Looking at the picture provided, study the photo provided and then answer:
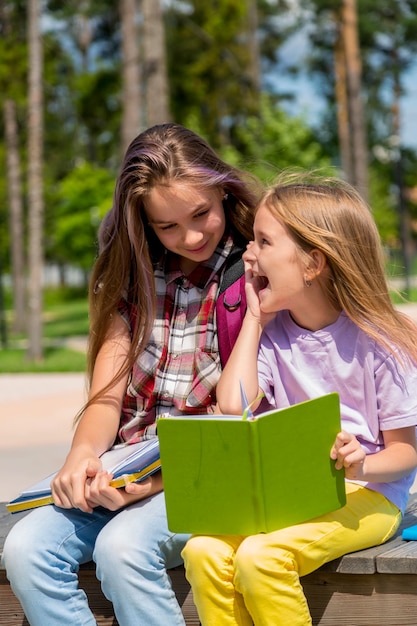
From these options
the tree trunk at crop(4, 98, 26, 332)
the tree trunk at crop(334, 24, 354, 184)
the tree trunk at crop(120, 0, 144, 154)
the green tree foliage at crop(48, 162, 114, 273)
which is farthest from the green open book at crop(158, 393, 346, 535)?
the tree trunk at crop(334, 24, 354, 184)

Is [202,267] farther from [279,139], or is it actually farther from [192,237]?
[279,139]

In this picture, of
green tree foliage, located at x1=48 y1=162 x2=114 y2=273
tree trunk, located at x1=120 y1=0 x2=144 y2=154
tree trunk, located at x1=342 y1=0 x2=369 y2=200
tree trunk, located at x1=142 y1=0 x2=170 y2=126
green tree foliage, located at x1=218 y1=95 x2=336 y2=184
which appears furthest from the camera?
green tree foliage, located at x1=48 y1=162 x2=114 y2=273

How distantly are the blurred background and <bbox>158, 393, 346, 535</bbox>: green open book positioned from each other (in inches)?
52.1

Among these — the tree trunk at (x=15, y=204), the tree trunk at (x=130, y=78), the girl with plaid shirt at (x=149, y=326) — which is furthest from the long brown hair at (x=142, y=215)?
the tree trunk at (x=15, y=204)

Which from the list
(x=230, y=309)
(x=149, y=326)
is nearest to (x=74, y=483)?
(x=149, y=326)

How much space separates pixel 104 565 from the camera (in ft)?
8.02

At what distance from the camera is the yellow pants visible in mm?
2244

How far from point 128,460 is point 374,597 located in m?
0.74

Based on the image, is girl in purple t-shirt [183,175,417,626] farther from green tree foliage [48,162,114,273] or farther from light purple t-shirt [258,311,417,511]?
green tree foliage [48,162,114,273]

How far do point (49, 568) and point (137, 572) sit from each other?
0.25m

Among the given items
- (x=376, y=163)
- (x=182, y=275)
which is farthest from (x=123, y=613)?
(x=376, y=163)

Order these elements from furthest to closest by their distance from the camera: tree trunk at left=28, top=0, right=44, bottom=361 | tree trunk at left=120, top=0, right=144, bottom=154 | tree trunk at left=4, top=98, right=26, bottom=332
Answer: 1. tree trunk at left=4, top=98, right=26, bottom=332
2. tree trunk at left=120, top=0, right=144, bottom=154
3. tree trunk at left=28, top=0, right=44, bottom=361

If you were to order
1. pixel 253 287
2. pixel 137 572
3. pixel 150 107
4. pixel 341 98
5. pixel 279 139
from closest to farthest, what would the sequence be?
pixel 137 572
pixel 253 287
pixel 150 107
pixel 279 139
pixel 341 98

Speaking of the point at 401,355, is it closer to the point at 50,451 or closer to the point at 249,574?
the point at 249,574
